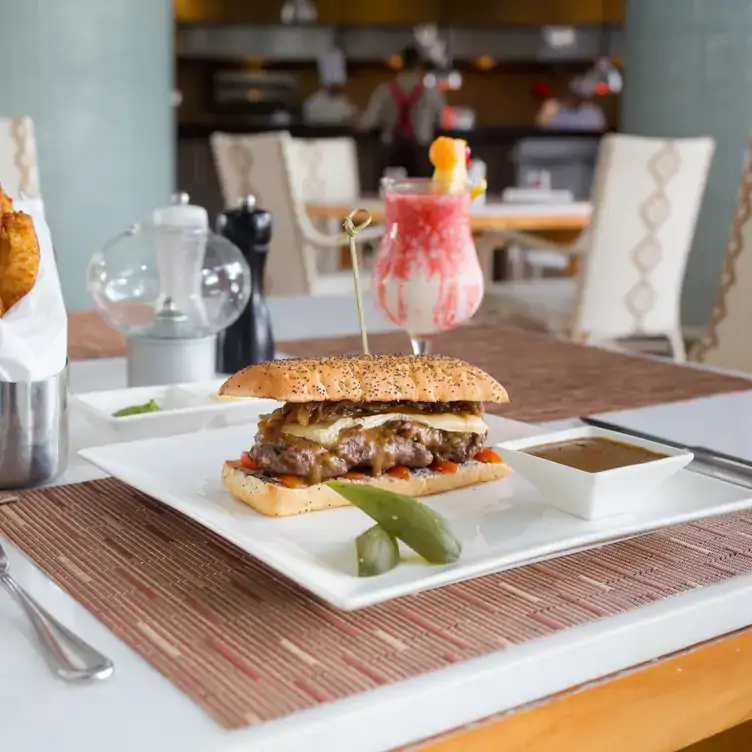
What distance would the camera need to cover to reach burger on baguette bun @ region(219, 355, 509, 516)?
0.97m

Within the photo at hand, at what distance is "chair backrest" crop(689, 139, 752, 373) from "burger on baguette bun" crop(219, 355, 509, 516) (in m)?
1.82

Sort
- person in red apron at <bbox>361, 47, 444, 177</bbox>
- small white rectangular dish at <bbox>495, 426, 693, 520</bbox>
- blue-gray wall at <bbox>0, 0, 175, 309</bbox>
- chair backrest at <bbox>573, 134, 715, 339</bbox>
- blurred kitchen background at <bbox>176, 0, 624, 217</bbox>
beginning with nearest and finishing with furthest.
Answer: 1. small white rectangular dish at <bbox>495, 426, 693, 520</bbox>
2. chair backrest at <bbox>573, 134, 715, 339</bbox>
3. blue-gray wall at <bbox>0, 0, 175, 309</bbox>
4. person in red apron at <bbox>361, 47, 444, 177</bbox>
5. blurred kitchen background at <bbox>176, 0, 624, 217</bbox>

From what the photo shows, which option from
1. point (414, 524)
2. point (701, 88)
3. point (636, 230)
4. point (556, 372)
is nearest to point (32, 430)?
point (414, 524)

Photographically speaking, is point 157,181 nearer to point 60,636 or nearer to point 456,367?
point 456,367

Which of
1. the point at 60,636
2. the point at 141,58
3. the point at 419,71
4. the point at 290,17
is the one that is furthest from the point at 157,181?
the point at 290,17

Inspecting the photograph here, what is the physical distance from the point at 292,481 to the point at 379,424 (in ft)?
0.37

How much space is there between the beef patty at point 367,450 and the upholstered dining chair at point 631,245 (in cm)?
296

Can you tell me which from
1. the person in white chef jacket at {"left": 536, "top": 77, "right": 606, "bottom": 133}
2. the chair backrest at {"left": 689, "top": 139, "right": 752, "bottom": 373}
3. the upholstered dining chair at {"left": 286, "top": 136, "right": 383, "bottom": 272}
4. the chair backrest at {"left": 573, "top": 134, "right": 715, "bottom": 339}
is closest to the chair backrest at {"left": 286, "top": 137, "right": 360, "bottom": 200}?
the upholstered dining chair at {"left": 286, "top": 136, "right": 383, "bottom": 272}

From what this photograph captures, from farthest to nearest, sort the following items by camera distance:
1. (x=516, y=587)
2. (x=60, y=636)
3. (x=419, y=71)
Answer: (x=419, y=71) < (x=516, y=587) < (x=60, y=636)

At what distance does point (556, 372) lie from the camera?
173 centimetres

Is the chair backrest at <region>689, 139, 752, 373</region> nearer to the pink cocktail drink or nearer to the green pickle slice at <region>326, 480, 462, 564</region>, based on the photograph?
the pink cocktail drink

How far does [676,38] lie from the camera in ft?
16.4

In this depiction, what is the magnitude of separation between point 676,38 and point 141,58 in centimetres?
239

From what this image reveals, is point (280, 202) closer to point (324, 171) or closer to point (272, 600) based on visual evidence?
point (324, 171)
